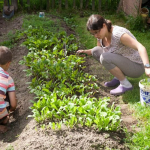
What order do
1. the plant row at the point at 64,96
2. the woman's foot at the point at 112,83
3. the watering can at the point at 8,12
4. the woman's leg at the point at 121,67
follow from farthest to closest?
the watering can at the point at 8,12
the woman's foot at the point at 112,83
the woman's leg at the point at 121,67
the plant row at the point at 64,96

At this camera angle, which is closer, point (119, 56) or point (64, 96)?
point (64, 96)

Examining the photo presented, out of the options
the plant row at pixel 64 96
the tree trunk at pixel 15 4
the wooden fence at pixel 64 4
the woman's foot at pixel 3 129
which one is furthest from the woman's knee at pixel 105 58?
the tree trunk at pixel 15 4

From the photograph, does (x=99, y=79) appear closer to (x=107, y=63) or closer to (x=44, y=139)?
(x=107, y=63)

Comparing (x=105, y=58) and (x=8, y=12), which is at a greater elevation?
(x=105, y=58)

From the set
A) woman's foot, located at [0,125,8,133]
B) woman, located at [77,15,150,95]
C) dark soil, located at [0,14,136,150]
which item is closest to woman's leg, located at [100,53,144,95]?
woman, located at [77,15,150,95]

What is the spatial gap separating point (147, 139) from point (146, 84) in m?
0.74

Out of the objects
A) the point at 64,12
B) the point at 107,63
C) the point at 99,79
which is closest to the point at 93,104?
the point at 107,63

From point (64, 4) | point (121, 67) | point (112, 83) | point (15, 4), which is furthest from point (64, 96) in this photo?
point (64, 4)

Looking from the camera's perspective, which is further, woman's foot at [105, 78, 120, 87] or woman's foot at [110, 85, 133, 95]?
woman's foot at [105, 78, 120, 87]

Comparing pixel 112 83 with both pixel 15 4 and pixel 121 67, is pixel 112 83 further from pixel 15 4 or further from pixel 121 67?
pixel 15 4

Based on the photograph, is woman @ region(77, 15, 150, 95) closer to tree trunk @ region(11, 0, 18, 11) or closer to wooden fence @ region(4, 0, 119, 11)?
wooden fence @ region(4, 0, 119, 11)

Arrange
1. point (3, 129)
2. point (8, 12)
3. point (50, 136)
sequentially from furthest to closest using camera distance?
point (8, 12), point (3, 129), point (50, 136)

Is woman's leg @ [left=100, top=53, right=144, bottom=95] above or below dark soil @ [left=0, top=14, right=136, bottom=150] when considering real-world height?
above

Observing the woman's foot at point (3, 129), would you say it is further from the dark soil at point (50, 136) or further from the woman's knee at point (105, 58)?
the woman's knee at point (105, 58)
